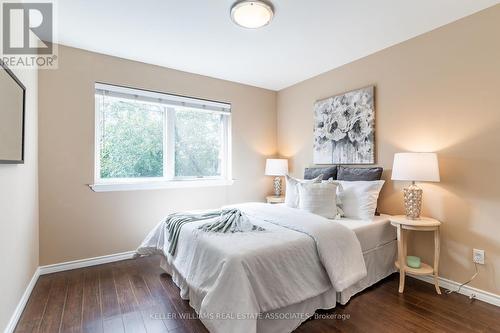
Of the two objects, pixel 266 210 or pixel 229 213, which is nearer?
pixel 229 213

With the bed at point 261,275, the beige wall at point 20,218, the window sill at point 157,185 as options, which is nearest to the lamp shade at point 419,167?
the bed at point 261,275

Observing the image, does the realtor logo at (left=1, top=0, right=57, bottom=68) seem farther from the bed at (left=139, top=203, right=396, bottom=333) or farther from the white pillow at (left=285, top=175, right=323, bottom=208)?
the white pillow at (left=285, top=175, right=323, bottom=208)

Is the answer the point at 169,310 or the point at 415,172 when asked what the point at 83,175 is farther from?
the point at 415,172

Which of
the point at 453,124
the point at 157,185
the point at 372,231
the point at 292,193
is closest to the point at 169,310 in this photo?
the point at 157,185

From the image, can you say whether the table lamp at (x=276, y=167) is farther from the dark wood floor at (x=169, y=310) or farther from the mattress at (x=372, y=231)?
the dark wood floor at (x=169, y=310)

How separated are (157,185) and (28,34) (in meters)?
1.97

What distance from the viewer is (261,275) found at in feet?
5.40

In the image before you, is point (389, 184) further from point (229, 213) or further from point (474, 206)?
point (229, 213)

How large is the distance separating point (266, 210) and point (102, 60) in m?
2.61

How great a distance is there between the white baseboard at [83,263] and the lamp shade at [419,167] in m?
3.22

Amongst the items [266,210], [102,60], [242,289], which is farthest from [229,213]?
[102,60]

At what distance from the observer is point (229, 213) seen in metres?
2.47

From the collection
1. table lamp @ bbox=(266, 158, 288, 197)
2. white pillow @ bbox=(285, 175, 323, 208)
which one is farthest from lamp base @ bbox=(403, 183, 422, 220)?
table lamp @ bbox=(266, 158, 288, 197)

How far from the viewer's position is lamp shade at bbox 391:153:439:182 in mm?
2236
